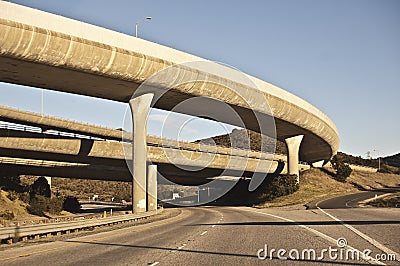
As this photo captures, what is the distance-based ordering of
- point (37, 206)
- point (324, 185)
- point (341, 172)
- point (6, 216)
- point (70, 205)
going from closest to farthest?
point (6, 216), point (37, 206), point (70, 205), point (324, 185), point (341, 172)

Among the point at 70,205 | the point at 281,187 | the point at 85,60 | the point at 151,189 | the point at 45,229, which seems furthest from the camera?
the point at 281,187

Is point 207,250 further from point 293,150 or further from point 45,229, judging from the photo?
point 293,150

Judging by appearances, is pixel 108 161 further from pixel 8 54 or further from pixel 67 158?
pixel 8 54

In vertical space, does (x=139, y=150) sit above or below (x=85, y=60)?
below

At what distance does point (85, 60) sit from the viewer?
117ft

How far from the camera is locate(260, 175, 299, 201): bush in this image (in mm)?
73000

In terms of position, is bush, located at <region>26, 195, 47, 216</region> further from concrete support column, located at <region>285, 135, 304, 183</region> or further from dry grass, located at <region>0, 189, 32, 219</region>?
concrete support column, located at <region>285, 135, 304, 183</region>

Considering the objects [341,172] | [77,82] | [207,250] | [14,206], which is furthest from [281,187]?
[207,250]

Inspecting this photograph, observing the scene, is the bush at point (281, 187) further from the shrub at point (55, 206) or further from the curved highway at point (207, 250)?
the curved highway at point (207, 250)

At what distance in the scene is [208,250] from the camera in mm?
14719

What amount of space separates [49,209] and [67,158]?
8385 mm

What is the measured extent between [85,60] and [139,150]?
13.1m

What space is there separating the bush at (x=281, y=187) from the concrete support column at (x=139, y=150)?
31.0m

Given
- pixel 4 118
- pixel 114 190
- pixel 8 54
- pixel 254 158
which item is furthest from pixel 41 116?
pixel 114 190
